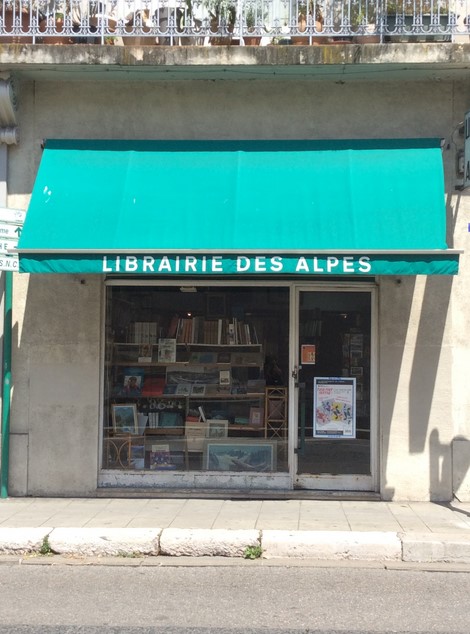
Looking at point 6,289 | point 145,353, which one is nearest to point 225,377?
point 145,353

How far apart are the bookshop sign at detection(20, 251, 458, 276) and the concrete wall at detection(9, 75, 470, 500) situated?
4.30 feet

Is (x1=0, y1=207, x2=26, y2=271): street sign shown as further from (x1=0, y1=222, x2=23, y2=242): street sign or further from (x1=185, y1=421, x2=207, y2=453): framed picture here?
(x1=185, y1=421, x2=207, y2=453): framed picture

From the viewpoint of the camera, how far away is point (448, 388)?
842 cm

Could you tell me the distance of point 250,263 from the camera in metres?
7.38

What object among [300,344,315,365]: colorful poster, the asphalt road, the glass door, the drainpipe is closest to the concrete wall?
the drainpipe

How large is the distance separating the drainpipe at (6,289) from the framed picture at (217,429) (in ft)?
8.08

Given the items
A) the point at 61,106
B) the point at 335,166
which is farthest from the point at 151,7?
the point at 335,166

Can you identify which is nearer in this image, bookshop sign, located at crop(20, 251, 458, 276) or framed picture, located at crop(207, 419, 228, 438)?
bookshop sign, located at crop(20, 251, 458, 276)

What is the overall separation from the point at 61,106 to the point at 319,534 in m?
5.95

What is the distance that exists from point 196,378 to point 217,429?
0.69 metres

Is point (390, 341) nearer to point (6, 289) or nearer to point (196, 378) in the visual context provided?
point (196, 378)

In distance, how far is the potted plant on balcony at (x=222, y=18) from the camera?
28.7 ft

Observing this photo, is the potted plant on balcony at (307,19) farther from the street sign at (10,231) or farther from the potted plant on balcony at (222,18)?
the street sign at (10,231)

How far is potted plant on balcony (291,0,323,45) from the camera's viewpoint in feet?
28.8
